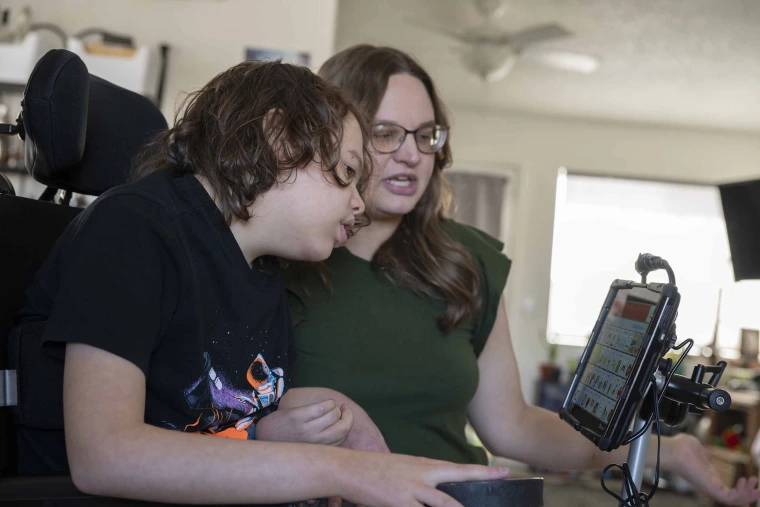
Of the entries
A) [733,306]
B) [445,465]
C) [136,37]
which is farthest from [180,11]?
[733,306]

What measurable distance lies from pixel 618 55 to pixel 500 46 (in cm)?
128

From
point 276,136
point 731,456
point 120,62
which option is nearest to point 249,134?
point 276,136

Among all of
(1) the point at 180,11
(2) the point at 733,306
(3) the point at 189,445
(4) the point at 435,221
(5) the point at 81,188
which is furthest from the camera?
(2) the point at 733,306

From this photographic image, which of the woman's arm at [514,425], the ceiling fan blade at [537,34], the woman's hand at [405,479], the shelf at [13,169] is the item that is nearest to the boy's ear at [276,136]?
the woman's hand at [405,479]

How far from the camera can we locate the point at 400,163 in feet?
4.16

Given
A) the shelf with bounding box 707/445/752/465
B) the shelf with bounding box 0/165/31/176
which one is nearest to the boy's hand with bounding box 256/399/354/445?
the shelf with bounding box 0/165/31/176

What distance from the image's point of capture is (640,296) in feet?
2.72

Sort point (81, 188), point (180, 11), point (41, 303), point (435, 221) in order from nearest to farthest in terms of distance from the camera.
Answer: point (41, 303)
point (81, 188)
point (435, 221)
point (180, 11)

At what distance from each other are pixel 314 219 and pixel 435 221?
0.54m

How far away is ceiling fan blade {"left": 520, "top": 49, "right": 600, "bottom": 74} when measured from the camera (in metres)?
4.47

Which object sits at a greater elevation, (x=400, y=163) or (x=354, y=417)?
(x=400, y=163)

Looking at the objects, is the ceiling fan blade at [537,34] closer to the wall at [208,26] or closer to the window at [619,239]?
the wall at [208,26]

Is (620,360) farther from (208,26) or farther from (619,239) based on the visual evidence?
(619,239)

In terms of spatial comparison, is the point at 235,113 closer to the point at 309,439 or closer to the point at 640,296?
the point at 309,439
